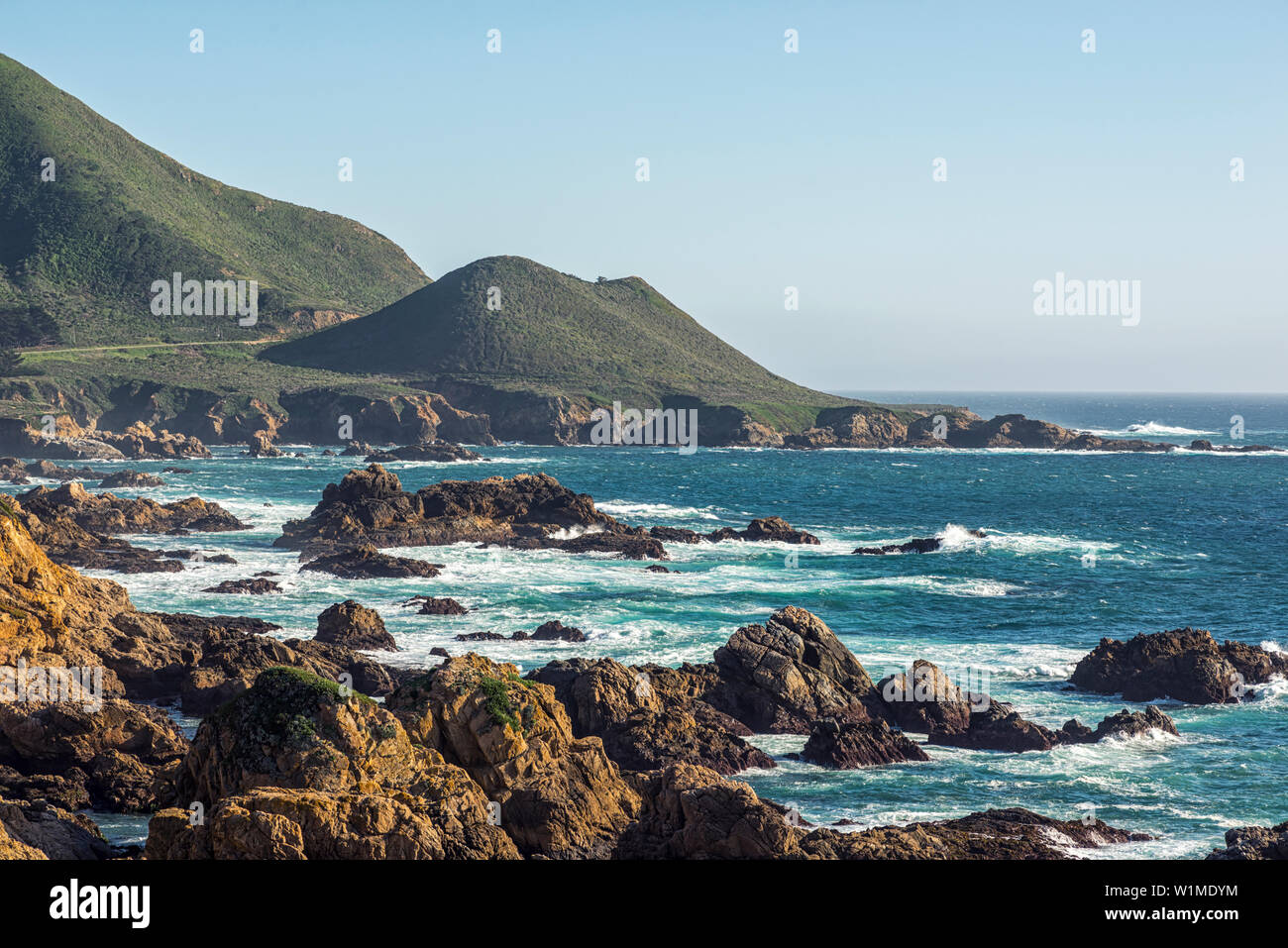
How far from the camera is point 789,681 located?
36500 mm

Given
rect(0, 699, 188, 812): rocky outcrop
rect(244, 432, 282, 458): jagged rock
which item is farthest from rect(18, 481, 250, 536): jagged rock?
rect(244, 432, 282, 458): jagged rock

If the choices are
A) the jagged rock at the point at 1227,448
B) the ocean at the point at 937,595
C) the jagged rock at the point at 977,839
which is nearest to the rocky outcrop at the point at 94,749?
the ocean at the point at 937,595

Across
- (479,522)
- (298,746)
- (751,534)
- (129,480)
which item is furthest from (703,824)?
(129,480)

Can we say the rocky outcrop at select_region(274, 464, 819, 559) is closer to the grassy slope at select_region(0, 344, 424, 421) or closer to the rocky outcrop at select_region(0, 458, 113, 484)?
the rocky outcrop at select_region(0, 458, 113, 484)

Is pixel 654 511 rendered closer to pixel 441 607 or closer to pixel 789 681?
pixel 441 607

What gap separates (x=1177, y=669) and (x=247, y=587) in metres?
40.1

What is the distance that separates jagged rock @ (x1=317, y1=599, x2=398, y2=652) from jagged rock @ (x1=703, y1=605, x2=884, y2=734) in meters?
14.0

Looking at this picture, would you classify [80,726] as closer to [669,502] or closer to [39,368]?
[669,502]

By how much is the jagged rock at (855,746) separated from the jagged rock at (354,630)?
18.5m

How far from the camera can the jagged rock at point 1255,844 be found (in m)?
21.1

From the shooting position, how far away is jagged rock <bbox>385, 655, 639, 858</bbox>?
72.1ft

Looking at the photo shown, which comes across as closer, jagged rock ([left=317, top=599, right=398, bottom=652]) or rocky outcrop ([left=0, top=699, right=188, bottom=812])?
rocky outcrop ([left=0, top=699, right=188, bottom=812])

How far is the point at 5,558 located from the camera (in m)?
34.4
